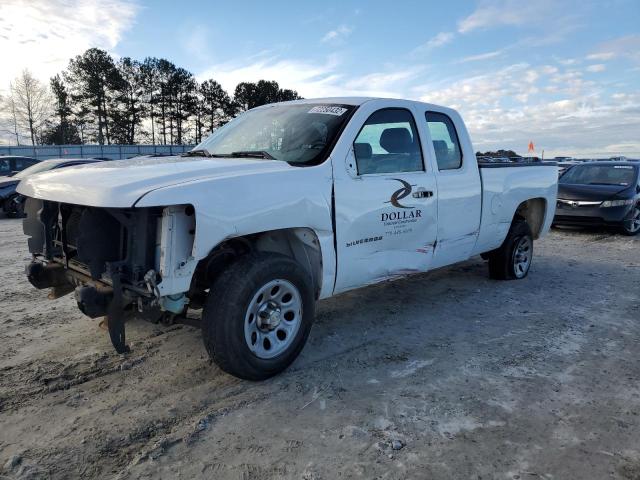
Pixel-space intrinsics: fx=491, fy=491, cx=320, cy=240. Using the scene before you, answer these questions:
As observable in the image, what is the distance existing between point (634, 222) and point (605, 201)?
1.00 metres

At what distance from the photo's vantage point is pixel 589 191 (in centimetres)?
1058

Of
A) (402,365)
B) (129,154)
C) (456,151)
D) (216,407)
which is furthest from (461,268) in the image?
(129,154)

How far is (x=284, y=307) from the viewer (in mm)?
3469

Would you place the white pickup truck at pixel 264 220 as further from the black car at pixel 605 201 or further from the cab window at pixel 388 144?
the black car at pixel 605 201

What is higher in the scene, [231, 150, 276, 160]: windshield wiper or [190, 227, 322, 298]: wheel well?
[231, 150, 276, 160]: windshield wiper

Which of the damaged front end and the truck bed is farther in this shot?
the truck bed

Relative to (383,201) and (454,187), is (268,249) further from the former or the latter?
(454,187)

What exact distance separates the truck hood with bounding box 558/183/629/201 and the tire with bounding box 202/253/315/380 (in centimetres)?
912

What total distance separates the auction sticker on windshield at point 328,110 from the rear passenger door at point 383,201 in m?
0.15

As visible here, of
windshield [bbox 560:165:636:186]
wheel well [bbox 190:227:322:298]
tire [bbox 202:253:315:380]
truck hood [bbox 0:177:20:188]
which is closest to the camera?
tire [bbox 202:253:315:380]

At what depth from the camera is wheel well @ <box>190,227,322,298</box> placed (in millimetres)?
3453

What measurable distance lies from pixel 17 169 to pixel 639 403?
59.1ft

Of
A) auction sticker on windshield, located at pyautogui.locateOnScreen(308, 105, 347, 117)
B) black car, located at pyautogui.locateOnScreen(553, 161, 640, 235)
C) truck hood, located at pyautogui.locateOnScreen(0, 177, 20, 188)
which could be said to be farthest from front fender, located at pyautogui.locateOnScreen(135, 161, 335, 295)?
truck hood, located at pyautogui.locateOnScreen(0, 177, 20, 188)

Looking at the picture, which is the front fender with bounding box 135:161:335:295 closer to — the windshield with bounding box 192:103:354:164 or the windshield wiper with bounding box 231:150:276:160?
the windshield with bounding box 192:103:354:164
